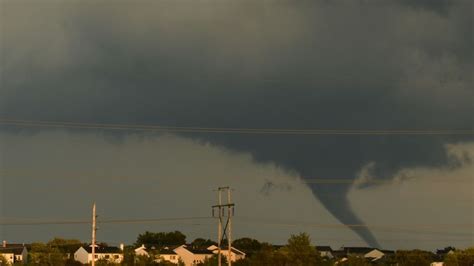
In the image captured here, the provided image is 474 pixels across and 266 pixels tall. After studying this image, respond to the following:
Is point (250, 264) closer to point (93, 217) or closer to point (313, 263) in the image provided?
point (313, 263)

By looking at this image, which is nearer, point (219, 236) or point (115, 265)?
point (219, 236)

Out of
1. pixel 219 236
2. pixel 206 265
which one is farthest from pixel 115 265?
pixel 219 236

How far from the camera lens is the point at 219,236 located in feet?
412

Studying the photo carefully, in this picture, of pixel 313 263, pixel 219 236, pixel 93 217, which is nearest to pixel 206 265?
pixel 313 263

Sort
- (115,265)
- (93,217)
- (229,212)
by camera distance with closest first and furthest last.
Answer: (93,217) < (229,212) < (115,265)

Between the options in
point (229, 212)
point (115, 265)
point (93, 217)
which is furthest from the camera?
point (115, 265)

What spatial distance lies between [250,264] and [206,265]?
35.0 feet

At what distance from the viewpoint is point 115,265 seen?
191125 mm

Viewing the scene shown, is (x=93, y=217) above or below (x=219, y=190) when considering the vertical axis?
below

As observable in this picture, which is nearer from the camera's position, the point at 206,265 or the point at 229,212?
the point at 229,212

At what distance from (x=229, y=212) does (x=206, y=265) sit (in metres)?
71.7

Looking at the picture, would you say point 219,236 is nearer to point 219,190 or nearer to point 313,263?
point 219,190

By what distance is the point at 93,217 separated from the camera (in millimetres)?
99562

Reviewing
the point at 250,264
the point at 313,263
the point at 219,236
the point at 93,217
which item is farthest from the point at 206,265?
the point at 93,217
